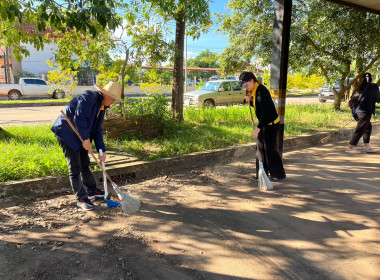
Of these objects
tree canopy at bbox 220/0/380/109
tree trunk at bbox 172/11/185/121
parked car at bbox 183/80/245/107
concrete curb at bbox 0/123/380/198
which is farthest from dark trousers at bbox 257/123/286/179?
parked car at bbox 183/80/245/107

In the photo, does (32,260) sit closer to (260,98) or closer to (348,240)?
(348,240)

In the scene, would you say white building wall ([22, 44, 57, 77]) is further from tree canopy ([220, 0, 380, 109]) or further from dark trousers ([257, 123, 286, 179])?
dark trousers ([257, 123, 286, 179])

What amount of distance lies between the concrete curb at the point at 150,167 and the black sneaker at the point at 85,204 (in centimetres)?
71

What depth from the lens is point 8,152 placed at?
15.9 ft

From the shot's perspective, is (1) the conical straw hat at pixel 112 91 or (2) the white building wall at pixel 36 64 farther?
(2) the white building wall at pixel 36 64

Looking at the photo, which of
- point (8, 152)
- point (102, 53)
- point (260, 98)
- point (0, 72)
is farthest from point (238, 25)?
point (0, 72)

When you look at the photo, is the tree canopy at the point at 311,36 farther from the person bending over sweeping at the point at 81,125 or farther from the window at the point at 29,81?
the window at the point at 29,81

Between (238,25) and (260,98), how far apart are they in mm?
7598

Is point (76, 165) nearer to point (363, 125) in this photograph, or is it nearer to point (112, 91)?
point (112, 91)

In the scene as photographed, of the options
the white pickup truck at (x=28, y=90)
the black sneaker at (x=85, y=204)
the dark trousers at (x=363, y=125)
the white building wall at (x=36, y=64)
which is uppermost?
the white building wall at (x=36, y=64)

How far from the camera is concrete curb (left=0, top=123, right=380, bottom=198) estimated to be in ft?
13.0

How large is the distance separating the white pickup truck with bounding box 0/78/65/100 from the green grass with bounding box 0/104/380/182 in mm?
14194

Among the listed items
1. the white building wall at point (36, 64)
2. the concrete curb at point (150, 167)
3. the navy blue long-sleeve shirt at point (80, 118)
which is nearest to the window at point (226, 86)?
the concrete curb at point (150, 167)

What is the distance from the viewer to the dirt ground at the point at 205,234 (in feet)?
8.28
